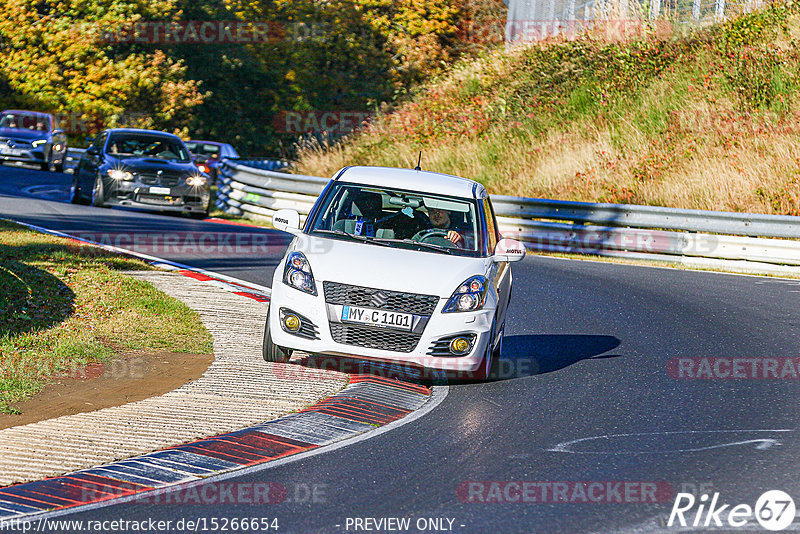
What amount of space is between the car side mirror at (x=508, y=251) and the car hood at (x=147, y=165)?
44.4 feet

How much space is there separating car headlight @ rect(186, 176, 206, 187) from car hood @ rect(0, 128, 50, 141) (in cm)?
1345

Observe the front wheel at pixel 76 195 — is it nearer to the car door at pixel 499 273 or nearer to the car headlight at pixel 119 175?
the car headlight at pixel 119 175

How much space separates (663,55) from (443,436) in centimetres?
2567

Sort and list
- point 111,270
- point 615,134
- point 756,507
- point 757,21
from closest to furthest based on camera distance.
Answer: point 756,507 < point 111,270 < point 615,134 < point 757,21

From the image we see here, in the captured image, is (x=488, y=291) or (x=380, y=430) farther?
(x=488, y=291)

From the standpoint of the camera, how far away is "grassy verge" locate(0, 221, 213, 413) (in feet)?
29.0

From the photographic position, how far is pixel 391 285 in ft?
28.8

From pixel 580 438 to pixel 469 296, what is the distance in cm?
Answer: 194

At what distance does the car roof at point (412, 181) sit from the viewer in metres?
10.2

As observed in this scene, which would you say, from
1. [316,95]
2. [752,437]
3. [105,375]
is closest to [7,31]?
[316,95]

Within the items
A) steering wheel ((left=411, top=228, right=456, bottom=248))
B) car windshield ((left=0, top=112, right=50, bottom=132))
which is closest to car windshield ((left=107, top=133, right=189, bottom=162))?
car windshield ((left=0, top=112, right=50, bottom=132))

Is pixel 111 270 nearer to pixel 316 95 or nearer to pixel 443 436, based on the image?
pixel 443 436

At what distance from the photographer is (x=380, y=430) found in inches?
296

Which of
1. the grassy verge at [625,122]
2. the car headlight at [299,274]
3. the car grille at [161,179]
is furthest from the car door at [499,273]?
the car grille at [161,179]
